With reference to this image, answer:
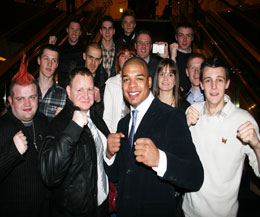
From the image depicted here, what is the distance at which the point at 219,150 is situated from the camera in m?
1.94

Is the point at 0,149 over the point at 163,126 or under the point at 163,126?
under

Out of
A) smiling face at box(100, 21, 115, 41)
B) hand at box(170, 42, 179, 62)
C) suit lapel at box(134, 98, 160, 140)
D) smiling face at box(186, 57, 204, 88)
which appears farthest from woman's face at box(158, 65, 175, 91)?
smiling face at box(100, 21, 115, 41)

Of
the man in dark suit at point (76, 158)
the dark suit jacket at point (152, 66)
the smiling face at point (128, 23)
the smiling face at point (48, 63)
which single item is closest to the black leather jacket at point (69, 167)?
the man in dark suit at point (76, 158)

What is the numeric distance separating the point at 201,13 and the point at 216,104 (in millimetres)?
4989

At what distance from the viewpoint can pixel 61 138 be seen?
167cm

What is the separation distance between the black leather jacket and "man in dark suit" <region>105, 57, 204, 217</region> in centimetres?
26

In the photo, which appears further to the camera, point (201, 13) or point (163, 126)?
point (201, 13)

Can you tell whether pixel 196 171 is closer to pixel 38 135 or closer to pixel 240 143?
pixel 240 143

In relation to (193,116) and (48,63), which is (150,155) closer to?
(193,116)

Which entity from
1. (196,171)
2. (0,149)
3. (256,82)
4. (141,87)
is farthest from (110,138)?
(256,82)

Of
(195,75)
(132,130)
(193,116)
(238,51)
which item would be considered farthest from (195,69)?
(132,130)

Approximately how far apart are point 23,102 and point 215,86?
1.99 m

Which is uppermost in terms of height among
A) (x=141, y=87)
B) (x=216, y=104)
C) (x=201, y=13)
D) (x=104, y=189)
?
(x=201, y=13)

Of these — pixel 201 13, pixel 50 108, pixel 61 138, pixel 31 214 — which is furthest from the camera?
pixel 201 13
